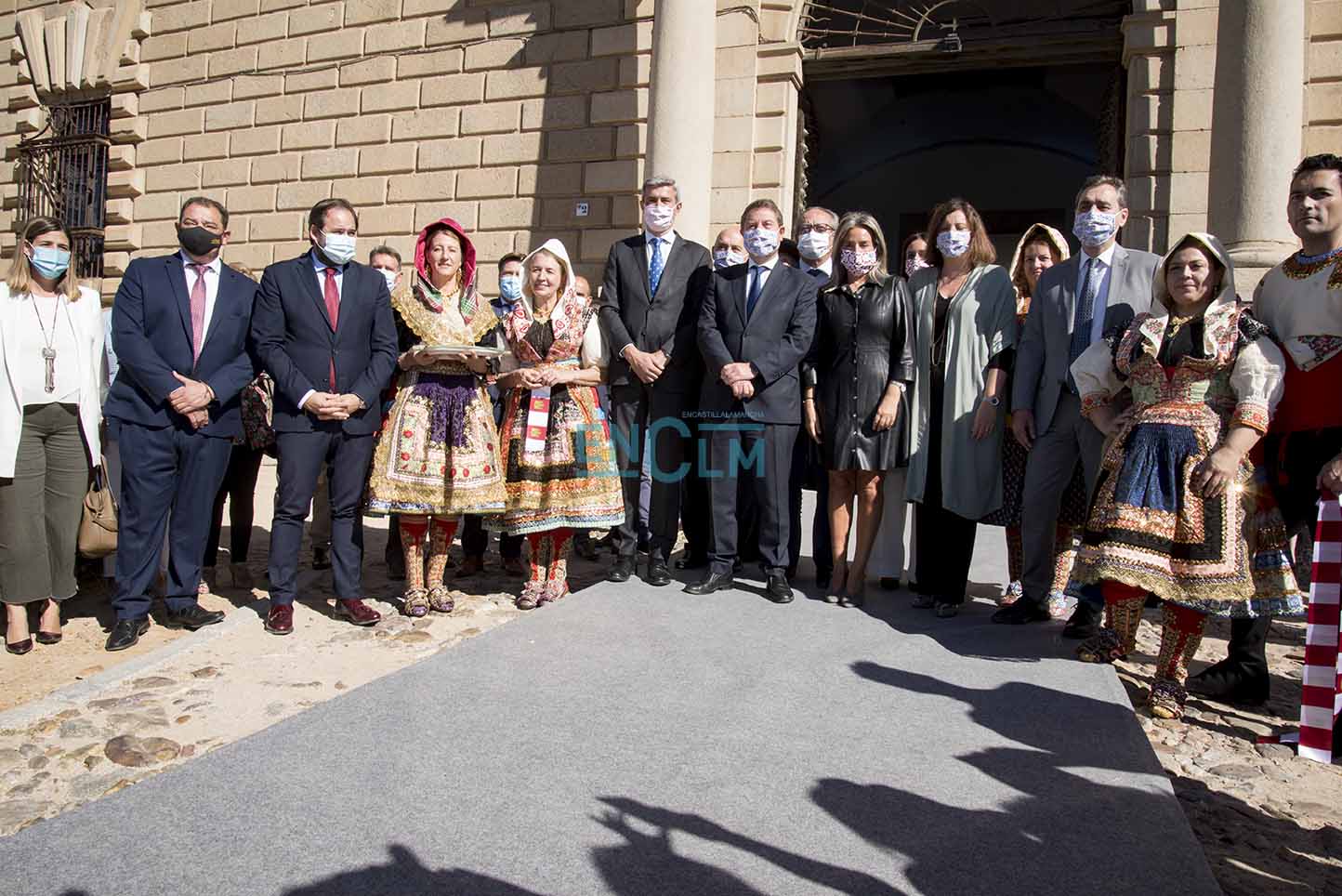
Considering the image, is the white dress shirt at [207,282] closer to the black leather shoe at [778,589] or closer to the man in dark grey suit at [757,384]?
the man in dark grey suit at [757,384]

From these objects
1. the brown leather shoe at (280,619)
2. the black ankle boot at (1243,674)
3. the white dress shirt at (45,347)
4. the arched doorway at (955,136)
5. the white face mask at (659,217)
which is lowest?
the brown leather shoe at (280,619)

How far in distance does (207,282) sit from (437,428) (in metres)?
1.23

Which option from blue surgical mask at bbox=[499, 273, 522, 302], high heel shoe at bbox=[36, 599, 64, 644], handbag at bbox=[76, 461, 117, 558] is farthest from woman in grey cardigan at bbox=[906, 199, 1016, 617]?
high heel shoe at bbox=[36, 599, 64, 644]

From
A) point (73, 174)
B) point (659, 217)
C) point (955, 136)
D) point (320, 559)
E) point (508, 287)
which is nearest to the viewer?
point (659, 217)

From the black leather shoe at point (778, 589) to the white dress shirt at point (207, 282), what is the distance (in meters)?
2.81

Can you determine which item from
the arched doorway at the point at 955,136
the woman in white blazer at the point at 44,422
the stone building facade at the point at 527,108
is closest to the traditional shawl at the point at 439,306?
the woman in white blazer at the point at 44,422

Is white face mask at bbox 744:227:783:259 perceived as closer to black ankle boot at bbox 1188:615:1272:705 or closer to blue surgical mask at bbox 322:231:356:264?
blue surgical mask at bbox 322:231:356:264

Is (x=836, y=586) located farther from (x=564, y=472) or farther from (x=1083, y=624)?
(x=564, y=472)

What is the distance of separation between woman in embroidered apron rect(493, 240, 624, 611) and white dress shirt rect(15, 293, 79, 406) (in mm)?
1886

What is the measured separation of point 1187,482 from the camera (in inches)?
127

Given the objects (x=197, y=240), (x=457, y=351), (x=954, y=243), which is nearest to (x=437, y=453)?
(x=457, y=351)

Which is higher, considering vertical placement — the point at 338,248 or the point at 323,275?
the point at 338,248

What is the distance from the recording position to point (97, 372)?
4293mm

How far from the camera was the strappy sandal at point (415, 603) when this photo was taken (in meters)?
4.44
